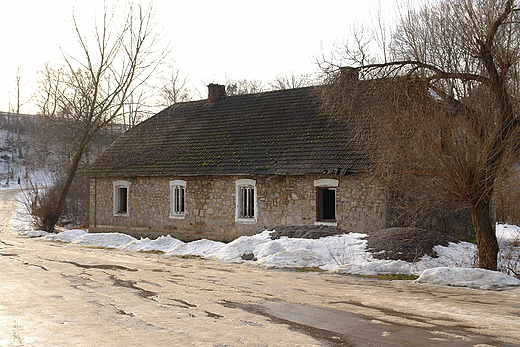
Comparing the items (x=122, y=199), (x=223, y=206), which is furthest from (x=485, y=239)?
(x=122, y=199)

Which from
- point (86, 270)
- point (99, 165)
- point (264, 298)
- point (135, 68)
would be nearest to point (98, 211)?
point (99, 165)

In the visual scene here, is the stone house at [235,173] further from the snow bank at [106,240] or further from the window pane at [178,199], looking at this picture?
the snow bank at [106,240]

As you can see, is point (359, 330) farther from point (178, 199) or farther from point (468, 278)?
point (178, 199)

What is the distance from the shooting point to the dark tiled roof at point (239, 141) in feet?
59.9

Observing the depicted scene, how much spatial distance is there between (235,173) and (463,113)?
9.99 meters

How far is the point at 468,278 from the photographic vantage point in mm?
10023

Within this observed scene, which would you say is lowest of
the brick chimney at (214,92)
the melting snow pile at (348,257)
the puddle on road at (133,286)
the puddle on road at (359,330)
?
the puddle on road at (359,330)

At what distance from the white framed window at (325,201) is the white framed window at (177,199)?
6.13 metres

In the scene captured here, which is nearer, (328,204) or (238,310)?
(238,310)

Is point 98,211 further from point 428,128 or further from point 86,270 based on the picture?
point 428,128

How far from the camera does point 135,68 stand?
83.3ft

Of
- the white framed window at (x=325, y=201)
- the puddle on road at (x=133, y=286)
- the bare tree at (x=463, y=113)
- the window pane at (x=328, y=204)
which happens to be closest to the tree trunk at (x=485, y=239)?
the bare tree at (x=463, y=113)

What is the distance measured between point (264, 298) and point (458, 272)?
4.24m

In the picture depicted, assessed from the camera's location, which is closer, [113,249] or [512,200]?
[512,200]
